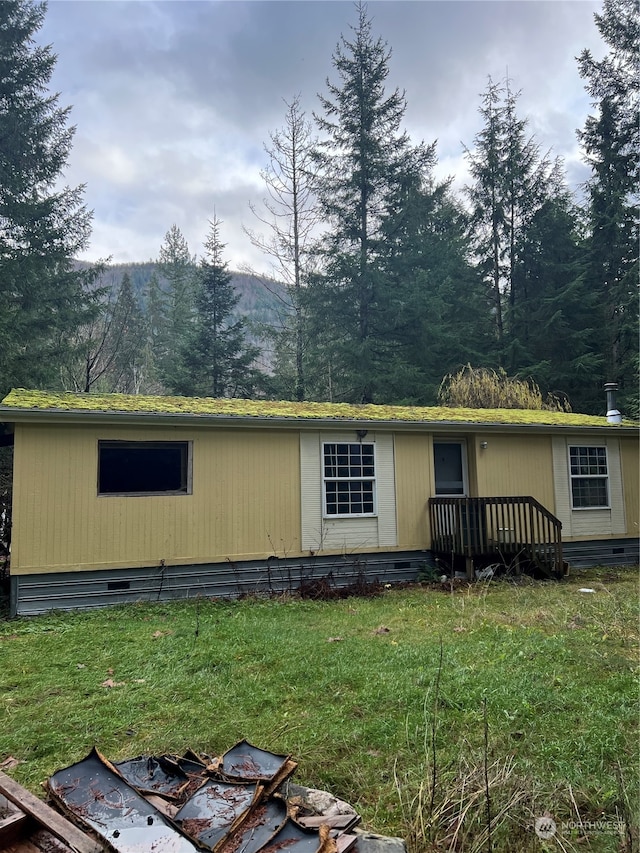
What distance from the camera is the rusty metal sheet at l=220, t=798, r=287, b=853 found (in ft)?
6.69

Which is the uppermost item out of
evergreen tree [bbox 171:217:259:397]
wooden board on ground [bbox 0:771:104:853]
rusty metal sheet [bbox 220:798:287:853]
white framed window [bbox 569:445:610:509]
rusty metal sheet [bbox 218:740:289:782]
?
evergreen tree [bbox 171:217:259:397]

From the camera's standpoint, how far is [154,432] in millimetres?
7621

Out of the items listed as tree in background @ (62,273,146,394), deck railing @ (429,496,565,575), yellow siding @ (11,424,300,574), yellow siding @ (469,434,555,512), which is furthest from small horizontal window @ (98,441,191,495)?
tree in background @ (62,273,146,394)

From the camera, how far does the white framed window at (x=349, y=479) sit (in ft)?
28.1

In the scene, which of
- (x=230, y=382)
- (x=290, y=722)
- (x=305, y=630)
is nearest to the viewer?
(x=290, y=722)

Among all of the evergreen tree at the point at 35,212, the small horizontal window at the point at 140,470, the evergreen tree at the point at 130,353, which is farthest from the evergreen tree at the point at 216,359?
the small horizontal window at the point at 140,470

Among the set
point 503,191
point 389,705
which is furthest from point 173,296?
point 389,705

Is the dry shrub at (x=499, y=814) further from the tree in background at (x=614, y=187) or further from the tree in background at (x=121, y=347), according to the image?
the tree in background at (x=121, y=347)

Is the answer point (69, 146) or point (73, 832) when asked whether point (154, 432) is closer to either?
point (73, 832)

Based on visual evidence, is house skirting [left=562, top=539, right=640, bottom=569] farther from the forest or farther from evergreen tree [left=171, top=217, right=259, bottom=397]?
evergreen tree [left=171, top=217, right=259, bottom=397]

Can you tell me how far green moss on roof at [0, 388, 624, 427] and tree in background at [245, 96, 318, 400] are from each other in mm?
9108

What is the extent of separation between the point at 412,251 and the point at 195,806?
18629 mm

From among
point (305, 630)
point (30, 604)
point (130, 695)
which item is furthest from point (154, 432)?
point (130, 695)

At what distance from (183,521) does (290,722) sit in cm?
458
